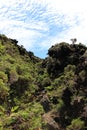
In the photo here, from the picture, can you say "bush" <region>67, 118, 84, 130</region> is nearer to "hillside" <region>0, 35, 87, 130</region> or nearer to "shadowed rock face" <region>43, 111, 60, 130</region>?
"hillside" <region>0, 35, 87, 130</region>

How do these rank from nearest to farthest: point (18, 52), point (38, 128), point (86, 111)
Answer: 1. point (86, 111)
2. point (38, 128)
3. point (18, 52)

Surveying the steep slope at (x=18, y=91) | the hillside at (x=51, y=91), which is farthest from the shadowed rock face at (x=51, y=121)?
the steep slope at (x=18, y=91)

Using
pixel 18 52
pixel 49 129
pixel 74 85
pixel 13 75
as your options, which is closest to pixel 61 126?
pixel 49 129

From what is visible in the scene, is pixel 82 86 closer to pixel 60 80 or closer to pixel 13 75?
pixel 60 80

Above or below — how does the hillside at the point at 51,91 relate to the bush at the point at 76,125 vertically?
above

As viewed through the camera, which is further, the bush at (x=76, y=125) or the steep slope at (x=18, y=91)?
the steep slope at (x=18, y=91)

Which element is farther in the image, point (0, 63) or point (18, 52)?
point (18, 52)

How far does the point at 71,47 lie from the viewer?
42.1 meters

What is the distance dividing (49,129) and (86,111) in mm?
3051

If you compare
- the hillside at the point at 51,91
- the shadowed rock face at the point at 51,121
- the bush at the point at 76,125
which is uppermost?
the hillside at the point at 51,91

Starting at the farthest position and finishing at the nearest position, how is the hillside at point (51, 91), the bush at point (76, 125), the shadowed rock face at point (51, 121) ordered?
the hillside at point (51, 91) < the shadowed rock face at point (51, 121) < the bush at point (76, 125)

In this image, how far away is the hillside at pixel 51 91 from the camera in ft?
98.0

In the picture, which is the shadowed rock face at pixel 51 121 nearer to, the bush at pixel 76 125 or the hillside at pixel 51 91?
the hillside at pixel 51 91

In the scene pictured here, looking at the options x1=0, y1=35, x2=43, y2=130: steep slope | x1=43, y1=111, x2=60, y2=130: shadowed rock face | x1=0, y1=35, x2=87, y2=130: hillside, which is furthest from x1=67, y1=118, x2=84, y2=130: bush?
x1=0, y1=35, x2=43, y2=130: steep slope
